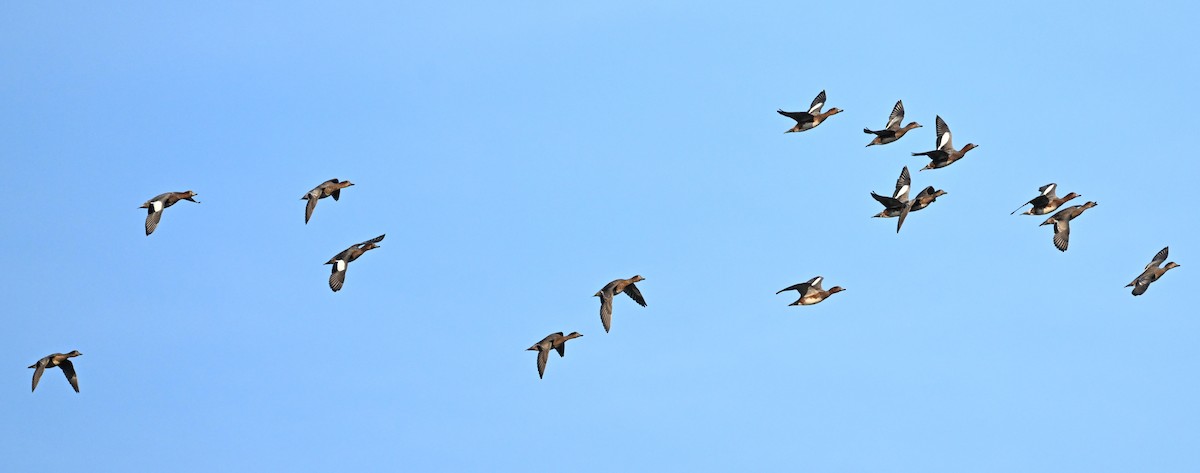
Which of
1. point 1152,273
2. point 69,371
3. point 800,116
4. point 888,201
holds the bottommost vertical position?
point 69,371

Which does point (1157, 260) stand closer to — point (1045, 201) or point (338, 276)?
point (1045, 201)

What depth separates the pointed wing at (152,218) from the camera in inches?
2326

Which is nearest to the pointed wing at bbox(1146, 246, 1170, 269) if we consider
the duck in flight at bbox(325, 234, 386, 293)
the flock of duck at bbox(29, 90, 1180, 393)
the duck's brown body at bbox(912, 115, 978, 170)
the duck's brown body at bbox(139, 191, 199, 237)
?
the flock of duck at bbox(29, 90, 1180, 393)

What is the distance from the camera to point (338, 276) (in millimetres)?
58500

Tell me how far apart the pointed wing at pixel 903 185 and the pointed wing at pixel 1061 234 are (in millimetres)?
5000

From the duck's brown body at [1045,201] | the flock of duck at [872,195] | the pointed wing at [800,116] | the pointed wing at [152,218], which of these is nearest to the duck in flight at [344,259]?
the flock of duck at [872,195]

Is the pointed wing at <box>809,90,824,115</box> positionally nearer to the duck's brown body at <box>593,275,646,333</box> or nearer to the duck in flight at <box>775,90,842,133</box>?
the duck in flight at <box>775,90,842,133</box>

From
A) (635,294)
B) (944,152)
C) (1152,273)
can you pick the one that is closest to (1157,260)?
(1152,273)

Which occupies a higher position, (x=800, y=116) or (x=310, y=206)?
(x=800, y=116)

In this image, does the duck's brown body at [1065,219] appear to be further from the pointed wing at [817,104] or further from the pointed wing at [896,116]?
the pointed wing at [817,104]

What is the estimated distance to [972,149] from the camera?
61.4 metres

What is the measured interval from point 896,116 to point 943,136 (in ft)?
8.49

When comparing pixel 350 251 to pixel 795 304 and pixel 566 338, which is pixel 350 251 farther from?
pixel 795 304

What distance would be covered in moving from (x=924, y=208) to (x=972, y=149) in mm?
2492
